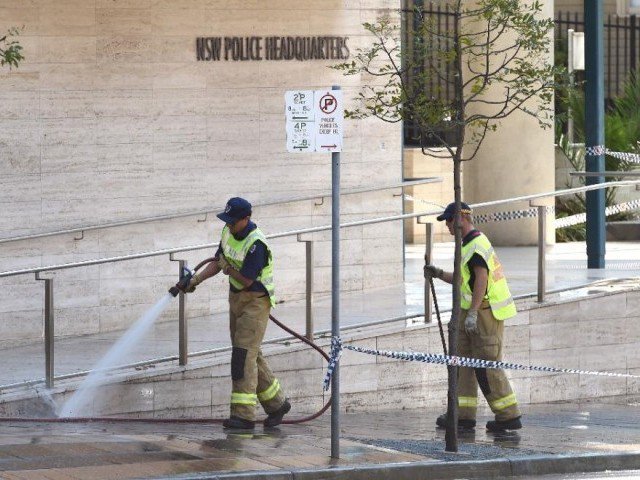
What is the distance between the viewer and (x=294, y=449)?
1133cm

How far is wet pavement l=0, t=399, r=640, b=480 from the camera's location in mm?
10219

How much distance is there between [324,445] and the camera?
11.5 metres

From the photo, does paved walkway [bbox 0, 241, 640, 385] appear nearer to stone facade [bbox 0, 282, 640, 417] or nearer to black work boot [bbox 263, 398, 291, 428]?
stone facade [bbox 0, 282, 640, 417]

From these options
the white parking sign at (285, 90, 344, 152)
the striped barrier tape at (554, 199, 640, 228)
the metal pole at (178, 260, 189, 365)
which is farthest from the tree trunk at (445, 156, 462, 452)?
the striped barrier tape at (554, 199, 640, 228)

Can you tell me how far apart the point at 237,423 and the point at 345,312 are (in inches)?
117

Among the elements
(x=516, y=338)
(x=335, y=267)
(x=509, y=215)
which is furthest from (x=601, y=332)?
(x=335, y=267)

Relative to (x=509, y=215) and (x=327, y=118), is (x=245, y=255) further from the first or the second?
(x=509, y=215)

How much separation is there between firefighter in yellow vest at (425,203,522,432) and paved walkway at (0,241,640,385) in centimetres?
154

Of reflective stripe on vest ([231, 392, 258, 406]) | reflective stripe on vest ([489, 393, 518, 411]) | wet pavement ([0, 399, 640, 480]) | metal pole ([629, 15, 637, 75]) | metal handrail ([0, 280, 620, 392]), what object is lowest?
wet pavement ([0, 399, 640, 480])

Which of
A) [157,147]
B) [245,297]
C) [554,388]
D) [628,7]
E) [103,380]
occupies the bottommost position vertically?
[554,388]

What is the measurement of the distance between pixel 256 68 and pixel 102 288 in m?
2.90

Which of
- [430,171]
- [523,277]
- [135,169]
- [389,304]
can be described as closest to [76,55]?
[135,169]

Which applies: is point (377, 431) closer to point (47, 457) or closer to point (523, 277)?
point (47, 457)

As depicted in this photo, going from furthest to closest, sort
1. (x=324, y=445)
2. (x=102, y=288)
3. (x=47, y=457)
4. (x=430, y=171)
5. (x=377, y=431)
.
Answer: (x=430, y=171) < (x=102, y=288) < (x=377, y=431) < (x=324, y=445) < (x=47, y=457)
